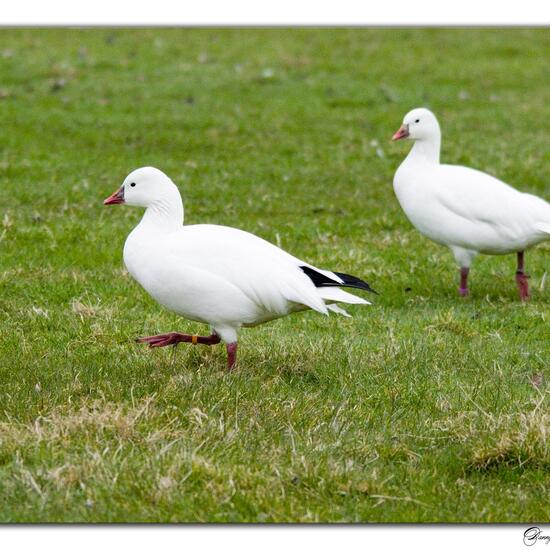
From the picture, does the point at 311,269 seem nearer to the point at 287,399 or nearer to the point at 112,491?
the point at 287,399

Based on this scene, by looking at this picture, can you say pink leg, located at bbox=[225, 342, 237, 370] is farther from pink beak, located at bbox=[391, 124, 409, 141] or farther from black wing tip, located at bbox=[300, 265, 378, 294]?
pink beak, located at bbox=[391, 124, 409, 141]

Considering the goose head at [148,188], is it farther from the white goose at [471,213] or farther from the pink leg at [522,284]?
the pink leg at [522,284]

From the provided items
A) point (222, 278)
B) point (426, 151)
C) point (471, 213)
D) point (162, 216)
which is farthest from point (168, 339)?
point (426, 151)

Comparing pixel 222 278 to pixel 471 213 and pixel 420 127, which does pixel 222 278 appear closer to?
pixel 471 213

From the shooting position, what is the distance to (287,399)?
18.0 feet

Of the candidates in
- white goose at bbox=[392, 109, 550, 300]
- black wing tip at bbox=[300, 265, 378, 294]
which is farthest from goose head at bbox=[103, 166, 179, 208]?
white goose at bbox=[392, 109, 550, 300]

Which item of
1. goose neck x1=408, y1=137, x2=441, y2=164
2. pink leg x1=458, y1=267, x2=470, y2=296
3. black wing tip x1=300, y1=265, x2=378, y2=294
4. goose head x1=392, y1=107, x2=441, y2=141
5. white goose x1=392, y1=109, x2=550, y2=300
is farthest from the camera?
goose head x1=392, y1=107, x2=441, y2=141

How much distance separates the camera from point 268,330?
7.02 m

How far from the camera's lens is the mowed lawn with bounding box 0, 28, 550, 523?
4.56 meters

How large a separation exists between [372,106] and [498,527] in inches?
422

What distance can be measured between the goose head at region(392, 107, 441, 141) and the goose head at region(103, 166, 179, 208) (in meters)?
3.03

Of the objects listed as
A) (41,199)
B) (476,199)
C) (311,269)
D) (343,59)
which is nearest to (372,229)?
(476,199)

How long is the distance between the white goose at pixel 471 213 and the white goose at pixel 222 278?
2.16m

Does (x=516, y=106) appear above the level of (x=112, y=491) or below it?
above
